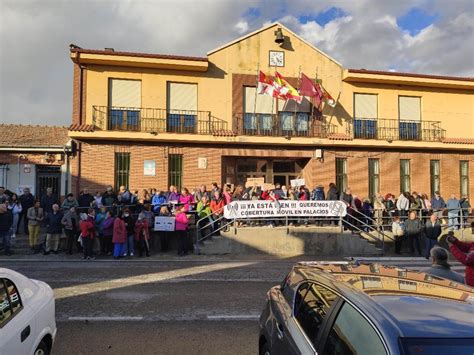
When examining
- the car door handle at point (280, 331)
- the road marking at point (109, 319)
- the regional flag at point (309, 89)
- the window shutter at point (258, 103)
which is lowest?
the road marking at point (109, 319)

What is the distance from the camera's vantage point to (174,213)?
15.1 metres

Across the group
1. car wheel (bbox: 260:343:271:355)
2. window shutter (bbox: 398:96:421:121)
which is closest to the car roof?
car wheel (bbox: 260:343:271:355)

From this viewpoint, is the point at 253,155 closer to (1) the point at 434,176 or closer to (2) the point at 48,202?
(2) the point at 48,202

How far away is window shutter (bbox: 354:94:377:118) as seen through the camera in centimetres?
2239

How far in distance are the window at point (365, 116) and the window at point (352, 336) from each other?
20.3m

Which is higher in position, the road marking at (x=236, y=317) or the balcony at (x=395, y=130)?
the balcony at (x=395, y=130)

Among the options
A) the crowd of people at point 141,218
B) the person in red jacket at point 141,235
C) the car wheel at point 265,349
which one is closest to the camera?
the car wheel at point 265,349

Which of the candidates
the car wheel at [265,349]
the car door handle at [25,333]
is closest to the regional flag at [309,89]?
the car wheel at [265,349]

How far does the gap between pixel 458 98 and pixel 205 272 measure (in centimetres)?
2006

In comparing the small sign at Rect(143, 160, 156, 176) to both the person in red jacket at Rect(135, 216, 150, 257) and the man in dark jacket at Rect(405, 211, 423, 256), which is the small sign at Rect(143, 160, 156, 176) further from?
the man in dark jacket at Rect(405, 211, 423, 256)

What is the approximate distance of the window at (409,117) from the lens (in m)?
22.7

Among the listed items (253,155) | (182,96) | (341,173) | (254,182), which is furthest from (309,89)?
(182,96)

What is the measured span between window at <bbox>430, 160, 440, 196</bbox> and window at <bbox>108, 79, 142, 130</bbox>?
52.6 feet

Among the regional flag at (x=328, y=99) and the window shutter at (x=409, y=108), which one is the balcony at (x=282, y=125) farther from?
the window shutter at (x=409, y=108)
